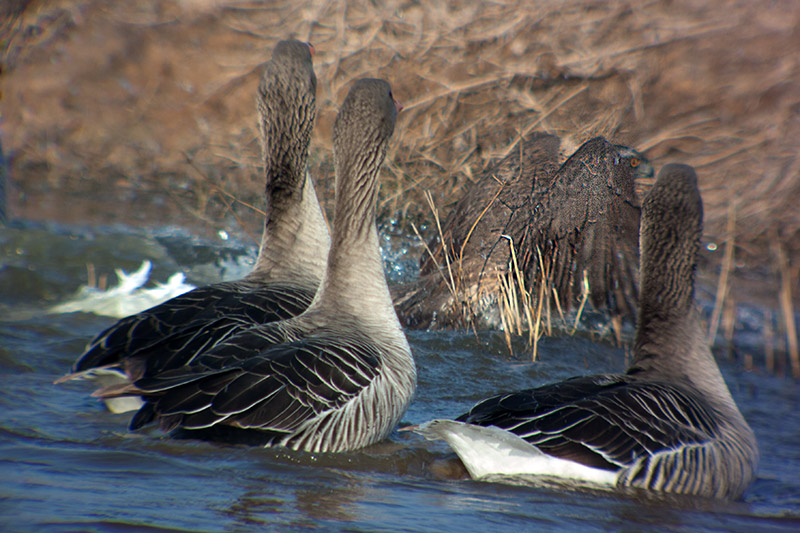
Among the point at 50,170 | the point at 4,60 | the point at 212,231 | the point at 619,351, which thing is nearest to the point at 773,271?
the point at 619,351

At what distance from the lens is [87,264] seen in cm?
847

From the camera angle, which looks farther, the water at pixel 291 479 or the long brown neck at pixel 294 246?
the long brown neck at pixel 294 246

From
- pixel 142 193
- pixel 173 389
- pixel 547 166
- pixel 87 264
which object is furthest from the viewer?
pixel 142 193

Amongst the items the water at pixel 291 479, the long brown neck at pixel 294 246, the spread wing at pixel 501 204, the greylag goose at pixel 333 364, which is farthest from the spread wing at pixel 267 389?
the spread wing at pixel 501 204

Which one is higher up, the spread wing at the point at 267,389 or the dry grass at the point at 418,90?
the dry grass at the point at 418,90

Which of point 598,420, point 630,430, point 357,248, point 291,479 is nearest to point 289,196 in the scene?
point 357,248

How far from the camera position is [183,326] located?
453 centimetres

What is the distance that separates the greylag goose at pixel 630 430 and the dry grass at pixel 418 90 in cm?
273

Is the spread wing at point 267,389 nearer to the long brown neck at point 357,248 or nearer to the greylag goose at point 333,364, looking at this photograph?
the greylag goose at point 333,364

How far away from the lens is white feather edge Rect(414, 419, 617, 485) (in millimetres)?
3674

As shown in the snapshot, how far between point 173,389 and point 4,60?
1427 centimetres

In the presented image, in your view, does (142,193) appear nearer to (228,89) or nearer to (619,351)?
(228,89)

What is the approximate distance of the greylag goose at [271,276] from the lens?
14.3 ft

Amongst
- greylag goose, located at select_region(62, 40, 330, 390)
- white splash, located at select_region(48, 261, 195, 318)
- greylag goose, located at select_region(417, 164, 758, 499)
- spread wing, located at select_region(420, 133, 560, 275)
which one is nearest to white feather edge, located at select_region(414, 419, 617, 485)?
greylag goose, located at select_region(417, 164, 758, 499)
